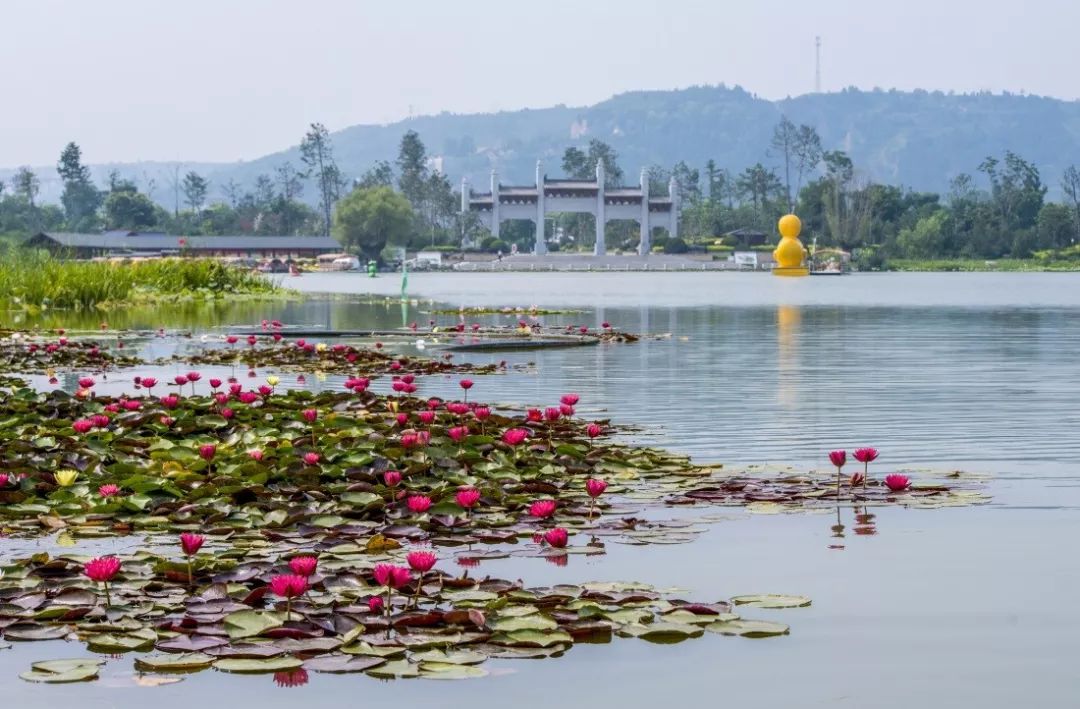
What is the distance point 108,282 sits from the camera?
4269cm

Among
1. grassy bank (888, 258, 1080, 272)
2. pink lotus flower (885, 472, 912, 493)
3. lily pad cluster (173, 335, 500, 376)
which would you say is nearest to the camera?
pink lotus flower (885, 472, 912, 493)

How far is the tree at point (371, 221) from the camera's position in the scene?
6245 inches

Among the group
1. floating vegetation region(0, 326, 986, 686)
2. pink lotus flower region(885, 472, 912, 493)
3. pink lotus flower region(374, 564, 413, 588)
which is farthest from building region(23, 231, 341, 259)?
pink lotus flower region(374, 564, 413, 588)

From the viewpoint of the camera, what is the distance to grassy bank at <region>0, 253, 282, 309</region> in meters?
39.2

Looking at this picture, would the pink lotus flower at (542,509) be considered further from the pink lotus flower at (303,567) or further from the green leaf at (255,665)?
the green leaf at (255,665)

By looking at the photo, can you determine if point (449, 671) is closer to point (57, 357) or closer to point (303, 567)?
point (303, 567)

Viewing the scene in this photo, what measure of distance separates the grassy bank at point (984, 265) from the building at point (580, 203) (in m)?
45.8

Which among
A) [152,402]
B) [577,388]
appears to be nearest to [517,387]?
[577,388]

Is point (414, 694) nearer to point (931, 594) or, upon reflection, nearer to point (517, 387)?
point (931, 594)

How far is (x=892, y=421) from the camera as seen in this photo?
14.8 meters

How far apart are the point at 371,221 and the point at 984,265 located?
203ft

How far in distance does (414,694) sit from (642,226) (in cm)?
17722

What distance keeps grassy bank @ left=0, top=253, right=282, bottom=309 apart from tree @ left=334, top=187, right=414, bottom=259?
10422cm

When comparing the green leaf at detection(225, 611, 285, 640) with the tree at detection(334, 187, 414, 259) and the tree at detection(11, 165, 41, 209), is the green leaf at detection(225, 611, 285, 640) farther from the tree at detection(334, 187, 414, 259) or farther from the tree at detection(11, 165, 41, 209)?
the tree at detection(11, 165, 41, 209)
